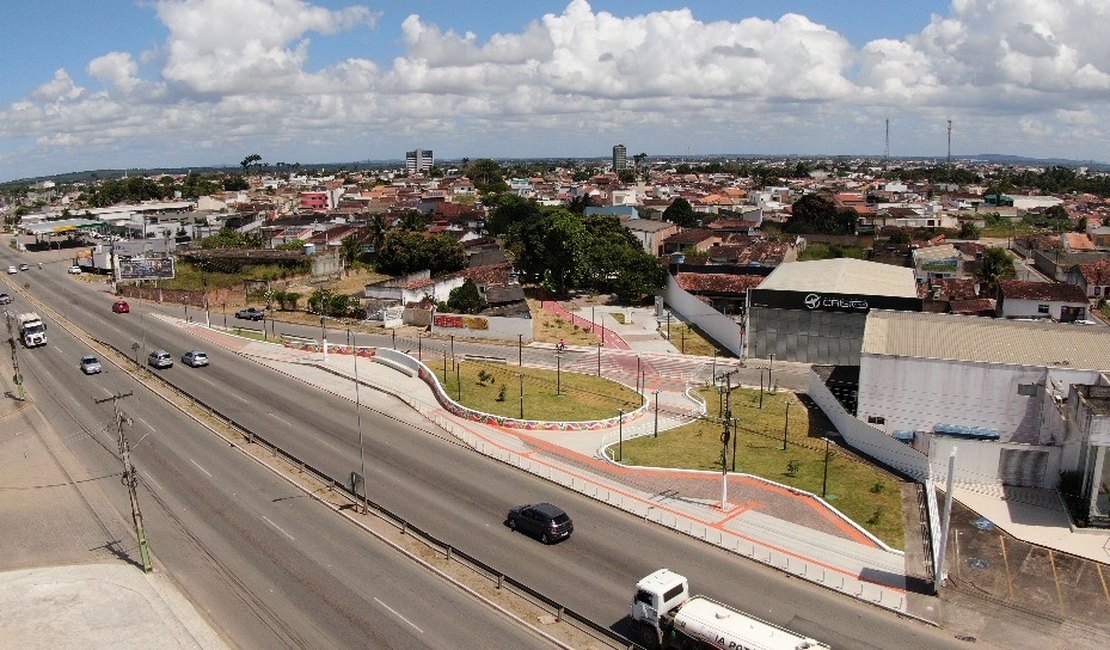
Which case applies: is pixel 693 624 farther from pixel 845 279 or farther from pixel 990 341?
pixel 845 279

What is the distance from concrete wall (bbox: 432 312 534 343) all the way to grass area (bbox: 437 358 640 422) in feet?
31.8

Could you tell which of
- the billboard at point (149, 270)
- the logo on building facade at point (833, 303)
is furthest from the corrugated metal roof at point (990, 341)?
the billboard at point (149, 270)

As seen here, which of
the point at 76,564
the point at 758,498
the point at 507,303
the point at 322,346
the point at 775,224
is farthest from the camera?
the point at 775,224

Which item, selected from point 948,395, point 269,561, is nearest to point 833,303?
point 948,395

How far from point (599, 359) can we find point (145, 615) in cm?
3822

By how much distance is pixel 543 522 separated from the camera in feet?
105

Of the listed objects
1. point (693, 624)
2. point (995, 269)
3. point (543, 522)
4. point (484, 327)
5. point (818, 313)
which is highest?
point (818, 313)

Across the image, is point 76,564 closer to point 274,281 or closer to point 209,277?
point 274,281

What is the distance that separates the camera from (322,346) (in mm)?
65438

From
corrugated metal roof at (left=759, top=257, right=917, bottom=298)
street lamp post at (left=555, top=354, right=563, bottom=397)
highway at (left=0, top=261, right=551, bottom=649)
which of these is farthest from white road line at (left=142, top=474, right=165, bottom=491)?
corrugated metal roof at (left=759, top=257, right=917, bottom=298)

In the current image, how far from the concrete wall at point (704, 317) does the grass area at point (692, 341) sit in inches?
20.8

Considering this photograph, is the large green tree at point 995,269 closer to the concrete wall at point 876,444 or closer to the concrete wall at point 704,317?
the concrete wall at point 704,317

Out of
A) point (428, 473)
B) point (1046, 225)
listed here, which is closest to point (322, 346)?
point (428, 473)

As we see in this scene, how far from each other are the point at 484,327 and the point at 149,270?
49946 mm
